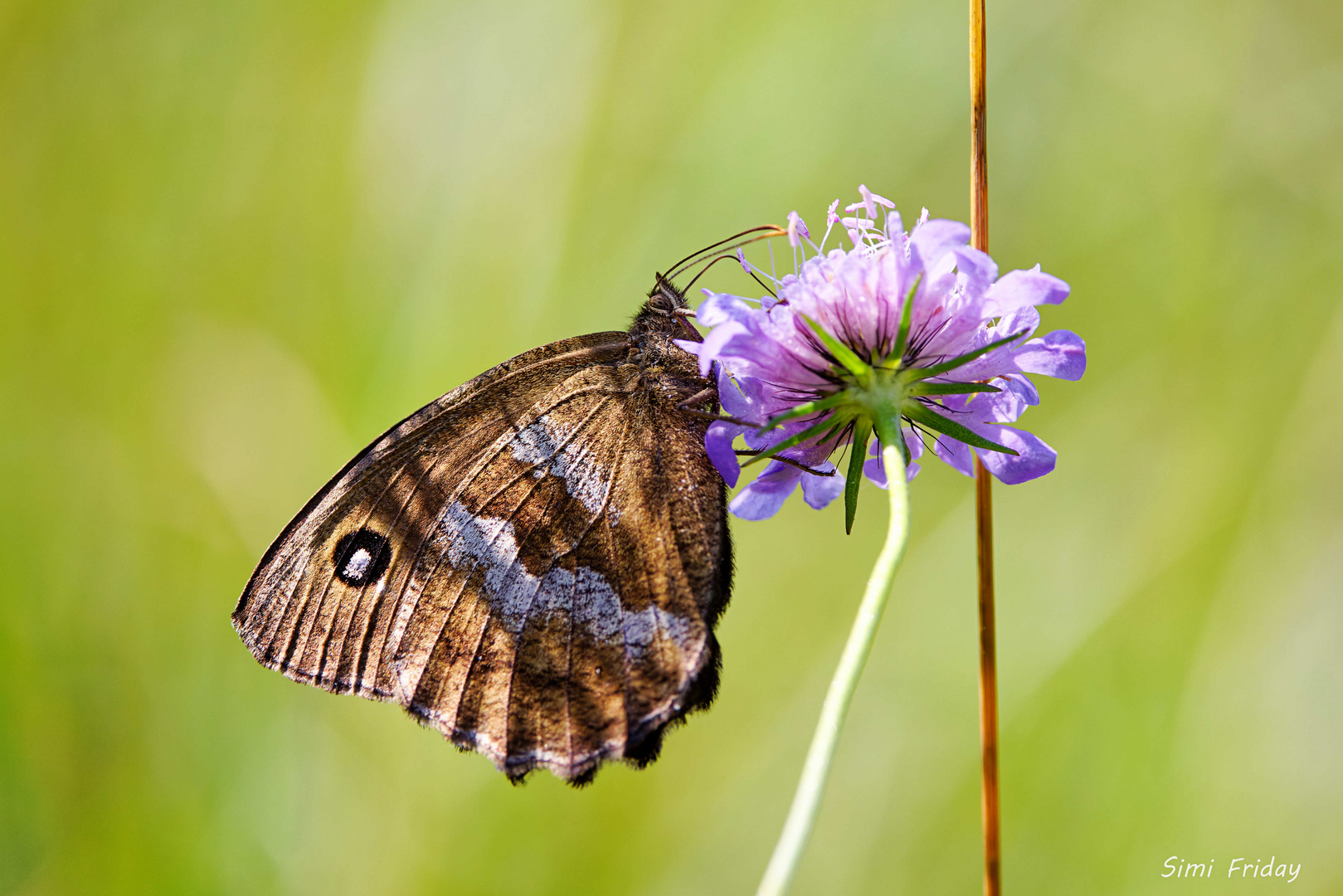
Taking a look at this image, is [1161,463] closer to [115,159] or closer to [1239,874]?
[1239,874]

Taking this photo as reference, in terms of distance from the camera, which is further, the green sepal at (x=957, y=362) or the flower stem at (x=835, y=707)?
the green sepal at (x=957, y=362)

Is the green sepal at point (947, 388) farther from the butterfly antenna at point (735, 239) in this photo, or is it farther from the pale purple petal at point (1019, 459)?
A: the butterfly antenna at point (735, 239)

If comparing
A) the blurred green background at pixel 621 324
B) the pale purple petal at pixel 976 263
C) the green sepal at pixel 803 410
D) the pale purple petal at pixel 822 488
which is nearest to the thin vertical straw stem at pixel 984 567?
the pale purple petal at pixel 976 263

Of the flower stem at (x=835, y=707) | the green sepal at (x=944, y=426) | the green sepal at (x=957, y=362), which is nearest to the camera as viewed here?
the flower stem at (x=835, y=707)

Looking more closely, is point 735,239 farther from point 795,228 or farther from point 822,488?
point 822,488

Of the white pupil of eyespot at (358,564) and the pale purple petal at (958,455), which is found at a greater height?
the pale purple petal at (958,455)
